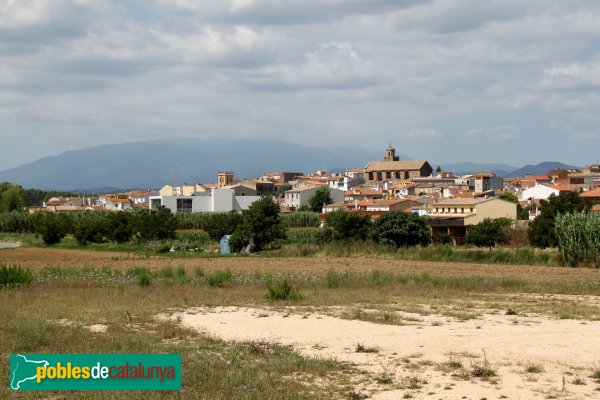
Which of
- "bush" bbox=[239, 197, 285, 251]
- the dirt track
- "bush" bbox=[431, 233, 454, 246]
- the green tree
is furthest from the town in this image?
the dirt track

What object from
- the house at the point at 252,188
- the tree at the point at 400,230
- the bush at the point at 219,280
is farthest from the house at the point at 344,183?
the bush at the point at 219,280

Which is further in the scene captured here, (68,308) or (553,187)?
(553,187)

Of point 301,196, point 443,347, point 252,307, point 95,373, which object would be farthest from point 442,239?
point 301,196

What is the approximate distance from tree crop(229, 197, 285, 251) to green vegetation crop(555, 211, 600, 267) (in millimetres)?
26559

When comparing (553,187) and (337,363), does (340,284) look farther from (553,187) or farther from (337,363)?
(553,187)

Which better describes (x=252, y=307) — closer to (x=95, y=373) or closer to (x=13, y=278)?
(x=95, y=373)

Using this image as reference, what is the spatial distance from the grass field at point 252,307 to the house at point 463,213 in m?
44.8

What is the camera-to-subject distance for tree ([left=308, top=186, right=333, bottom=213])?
134 m

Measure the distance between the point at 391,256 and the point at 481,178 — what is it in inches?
4613

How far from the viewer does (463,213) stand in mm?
99250

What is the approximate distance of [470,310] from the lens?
71.2 ft

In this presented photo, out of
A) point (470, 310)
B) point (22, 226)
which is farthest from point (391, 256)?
point (22, 226)

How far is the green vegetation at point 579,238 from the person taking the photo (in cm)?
4456

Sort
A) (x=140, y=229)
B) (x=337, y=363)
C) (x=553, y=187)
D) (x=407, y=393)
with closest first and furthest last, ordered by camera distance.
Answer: (x=407, y=393) → (x=337, y=363) → (x=140, y=229) → (x=553, y=187)
